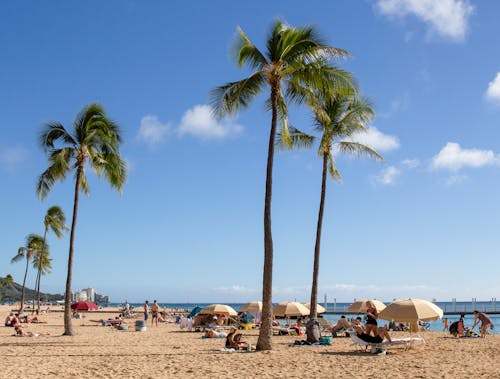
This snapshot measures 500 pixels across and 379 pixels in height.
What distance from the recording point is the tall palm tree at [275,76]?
15703 mm

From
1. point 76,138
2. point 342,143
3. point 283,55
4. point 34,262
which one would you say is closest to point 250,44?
point 283,55

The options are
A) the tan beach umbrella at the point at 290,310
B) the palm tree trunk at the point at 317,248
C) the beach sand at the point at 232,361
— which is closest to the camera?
the beach sand at the point at 232,361

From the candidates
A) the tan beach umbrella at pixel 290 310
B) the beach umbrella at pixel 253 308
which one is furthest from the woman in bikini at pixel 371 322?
the beach umbrella at pixel 253 308

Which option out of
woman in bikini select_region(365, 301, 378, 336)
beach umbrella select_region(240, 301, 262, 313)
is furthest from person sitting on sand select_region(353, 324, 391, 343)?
beach umbrella select_region(240, 301, 262, 313)

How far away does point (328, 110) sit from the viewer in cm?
2066

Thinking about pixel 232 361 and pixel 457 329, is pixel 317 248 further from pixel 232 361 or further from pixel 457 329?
pixel 457 329

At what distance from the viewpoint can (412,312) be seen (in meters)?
16.8

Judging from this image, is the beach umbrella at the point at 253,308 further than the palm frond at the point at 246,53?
Yes

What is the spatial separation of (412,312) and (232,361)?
6508mm

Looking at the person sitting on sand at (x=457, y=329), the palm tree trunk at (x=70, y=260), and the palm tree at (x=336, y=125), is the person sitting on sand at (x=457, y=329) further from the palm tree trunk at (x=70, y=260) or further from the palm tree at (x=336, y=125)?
the palm tree trunk at (x=70, y=260)

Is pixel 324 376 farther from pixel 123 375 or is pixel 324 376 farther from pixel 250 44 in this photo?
pixel 250 44

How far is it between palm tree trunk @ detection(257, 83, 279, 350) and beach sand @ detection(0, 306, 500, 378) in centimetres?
55

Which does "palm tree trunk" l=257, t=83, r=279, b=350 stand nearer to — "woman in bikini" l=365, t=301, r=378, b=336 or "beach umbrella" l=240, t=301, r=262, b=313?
"woman in bikini" l=365, t=301, r=378, b=336

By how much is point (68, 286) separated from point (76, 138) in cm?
586
